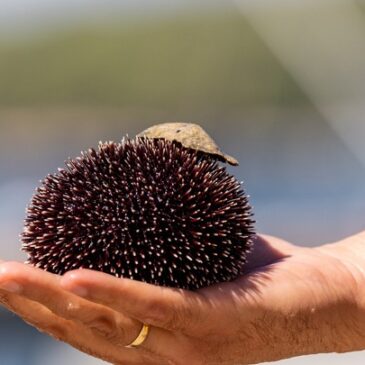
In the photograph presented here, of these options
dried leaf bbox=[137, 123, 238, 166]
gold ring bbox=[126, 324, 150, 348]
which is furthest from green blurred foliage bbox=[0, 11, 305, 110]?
gold ring bbox=[126, 324, 150, 348]

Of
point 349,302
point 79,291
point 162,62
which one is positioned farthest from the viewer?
point 162,62

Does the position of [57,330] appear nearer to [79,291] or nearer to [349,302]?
[79,291]

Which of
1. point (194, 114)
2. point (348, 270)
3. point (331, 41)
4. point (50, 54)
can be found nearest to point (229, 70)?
point (194, 114)

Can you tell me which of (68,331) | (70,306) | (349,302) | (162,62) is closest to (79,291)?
(70,306)

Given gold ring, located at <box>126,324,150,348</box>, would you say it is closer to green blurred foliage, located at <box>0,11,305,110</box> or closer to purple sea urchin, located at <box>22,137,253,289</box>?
Answer: purple sea urchin, located at <box>22,137,253,289</box>

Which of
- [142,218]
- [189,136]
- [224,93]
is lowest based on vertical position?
[142,218]

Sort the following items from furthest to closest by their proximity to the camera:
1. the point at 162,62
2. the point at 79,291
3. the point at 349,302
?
the point at 162,62
the point at 349,302
the point at 79,291

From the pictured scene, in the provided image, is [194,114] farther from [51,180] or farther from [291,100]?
[51,180]
